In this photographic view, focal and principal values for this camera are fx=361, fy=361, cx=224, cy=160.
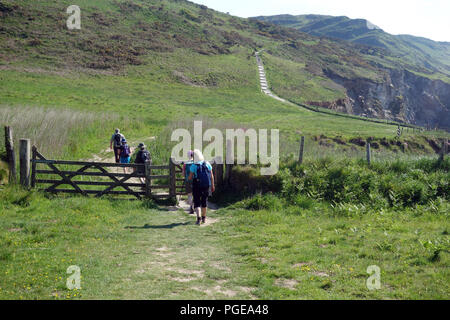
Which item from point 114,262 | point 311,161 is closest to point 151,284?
point 114,262

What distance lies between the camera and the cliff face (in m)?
82.6

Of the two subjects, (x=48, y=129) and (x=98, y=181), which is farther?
(x=48, y=129)

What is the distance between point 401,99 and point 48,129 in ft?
308

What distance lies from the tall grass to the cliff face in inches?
2220

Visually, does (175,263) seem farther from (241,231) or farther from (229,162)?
(229,162)

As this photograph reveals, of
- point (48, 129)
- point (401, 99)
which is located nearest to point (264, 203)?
point (48, 129)

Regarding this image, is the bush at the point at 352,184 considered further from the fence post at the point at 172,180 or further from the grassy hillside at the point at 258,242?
the fence post at the point at 172,180

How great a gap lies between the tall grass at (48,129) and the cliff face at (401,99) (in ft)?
185

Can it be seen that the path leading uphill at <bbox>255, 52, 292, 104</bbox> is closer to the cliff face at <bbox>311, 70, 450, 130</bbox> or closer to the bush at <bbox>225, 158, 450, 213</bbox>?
the cliff face at <bbox>311, 70, 450, 130</bbox>

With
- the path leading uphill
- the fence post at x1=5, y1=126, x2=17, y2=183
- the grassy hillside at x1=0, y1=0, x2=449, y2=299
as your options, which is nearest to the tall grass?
the grassy hillside at x1=0, y1=0, x2=449, y2=299

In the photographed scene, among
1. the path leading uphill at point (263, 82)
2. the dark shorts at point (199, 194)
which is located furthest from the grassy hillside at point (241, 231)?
the path leading uphill at point (263, 82)

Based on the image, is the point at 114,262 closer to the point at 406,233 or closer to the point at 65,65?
the point at 406,233

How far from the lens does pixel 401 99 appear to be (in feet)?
305
